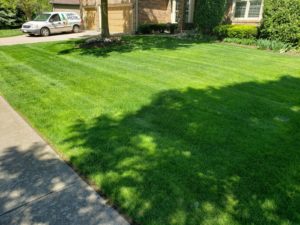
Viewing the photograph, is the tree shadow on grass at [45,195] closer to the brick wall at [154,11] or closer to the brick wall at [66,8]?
the brick wall at [154,11]

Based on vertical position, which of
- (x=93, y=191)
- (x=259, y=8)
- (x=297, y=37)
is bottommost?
(x=93, y=191)

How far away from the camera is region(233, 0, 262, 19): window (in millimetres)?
15617

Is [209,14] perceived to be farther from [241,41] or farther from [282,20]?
[282,20]

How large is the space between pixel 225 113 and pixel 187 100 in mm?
947

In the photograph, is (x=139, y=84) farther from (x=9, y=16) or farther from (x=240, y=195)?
(x=9, y=16)

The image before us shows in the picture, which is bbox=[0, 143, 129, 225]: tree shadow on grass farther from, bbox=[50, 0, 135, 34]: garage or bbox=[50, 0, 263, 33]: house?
bbox=[50, 0, 135, 34]: garage

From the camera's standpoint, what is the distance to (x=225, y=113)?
17.1 ft

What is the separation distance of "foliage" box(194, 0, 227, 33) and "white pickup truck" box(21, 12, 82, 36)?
10459 millimetres

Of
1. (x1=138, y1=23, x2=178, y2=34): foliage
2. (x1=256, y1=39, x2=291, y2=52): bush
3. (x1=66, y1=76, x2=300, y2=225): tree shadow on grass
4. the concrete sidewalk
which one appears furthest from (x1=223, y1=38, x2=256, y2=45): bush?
the concrete sidewalk

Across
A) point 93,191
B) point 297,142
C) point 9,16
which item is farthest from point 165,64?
point 9,16

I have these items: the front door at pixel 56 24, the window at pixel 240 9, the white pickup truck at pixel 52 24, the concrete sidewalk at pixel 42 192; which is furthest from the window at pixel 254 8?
the concrete sidewalk at pixel 42 192

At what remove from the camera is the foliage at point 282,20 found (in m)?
12.2

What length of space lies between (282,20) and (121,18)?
12.5m

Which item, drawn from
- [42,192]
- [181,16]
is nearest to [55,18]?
[181,16]
